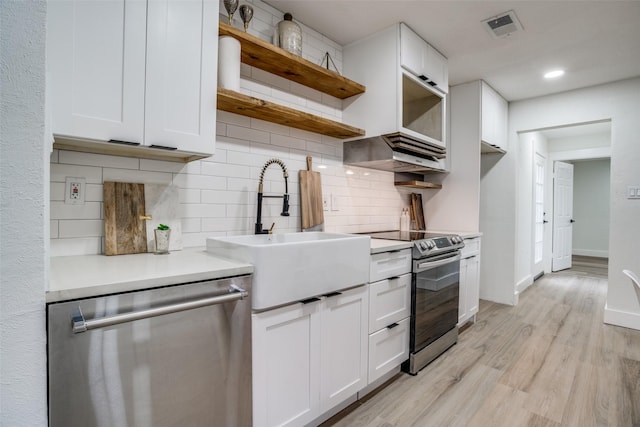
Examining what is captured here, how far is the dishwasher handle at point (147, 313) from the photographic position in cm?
91

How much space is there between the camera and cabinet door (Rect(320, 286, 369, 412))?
1.67 metres

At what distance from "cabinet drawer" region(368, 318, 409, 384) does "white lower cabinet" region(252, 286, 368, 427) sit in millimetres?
82

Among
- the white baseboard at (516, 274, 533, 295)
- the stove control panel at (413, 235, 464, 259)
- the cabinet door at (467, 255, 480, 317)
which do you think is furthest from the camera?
the white baseboard at (516, 274, 533, 295)

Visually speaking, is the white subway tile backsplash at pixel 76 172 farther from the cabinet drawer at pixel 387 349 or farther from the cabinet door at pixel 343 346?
the cabinet drawer at pixel 387 349

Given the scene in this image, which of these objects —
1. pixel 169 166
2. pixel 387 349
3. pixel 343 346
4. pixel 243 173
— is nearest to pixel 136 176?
pixel 169 166

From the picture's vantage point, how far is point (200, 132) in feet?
5.01

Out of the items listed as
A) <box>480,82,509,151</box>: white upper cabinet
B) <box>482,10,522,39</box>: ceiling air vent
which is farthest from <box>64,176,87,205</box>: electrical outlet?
<box>480,82,509,151</box>: white upper cabinet

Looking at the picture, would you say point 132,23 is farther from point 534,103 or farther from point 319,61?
point 534,103

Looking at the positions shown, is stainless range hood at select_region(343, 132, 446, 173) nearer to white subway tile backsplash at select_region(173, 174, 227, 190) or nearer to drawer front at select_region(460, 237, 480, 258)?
drawer front at select_region(460, 237, 480, 258)

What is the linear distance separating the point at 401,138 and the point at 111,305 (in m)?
2.08

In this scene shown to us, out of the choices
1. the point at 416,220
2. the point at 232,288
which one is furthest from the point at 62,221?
the point at 416,220

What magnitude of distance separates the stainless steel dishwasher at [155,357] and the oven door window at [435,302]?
4.51 feet

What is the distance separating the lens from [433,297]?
241cm

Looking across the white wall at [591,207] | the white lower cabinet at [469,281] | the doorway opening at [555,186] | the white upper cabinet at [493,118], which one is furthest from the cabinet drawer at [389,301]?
the white wall at [591,207]
